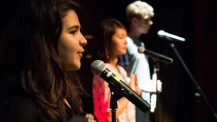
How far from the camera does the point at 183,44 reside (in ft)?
15.5

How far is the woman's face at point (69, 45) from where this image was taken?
1.64m

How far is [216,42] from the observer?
4.55 metres

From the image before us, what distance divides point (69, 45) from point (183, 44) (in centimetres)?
329

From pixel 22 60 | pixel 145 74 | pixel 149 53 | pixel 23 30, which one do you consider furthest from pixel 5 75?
pixel 145 74

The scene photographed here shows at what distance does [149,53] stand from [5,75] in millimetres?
1556

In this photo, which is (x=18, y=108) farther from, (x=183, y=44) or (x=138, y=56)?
(x=183, y=44)

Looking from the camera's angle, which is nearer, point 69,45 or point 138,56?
point 69,45

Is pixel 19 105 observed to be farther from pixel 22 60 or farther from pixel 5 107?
pixel 22 60

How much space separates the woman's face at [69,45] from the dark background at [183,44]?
2.85 m

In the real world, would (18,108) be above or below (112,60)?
above

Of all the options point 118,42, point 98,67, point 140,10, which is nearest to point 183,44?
point 140,10

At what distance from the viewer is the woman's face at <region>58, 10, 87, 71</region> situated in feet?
5.37

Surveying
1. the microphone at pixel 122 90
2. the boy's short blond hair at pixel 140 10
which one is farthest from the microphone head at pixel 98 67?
the boy's short blond hair at pixel 140 10

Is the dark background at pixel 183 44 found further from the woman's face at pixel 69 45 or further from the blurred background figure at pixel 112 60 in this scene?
the woman's face at pixel 69 45
